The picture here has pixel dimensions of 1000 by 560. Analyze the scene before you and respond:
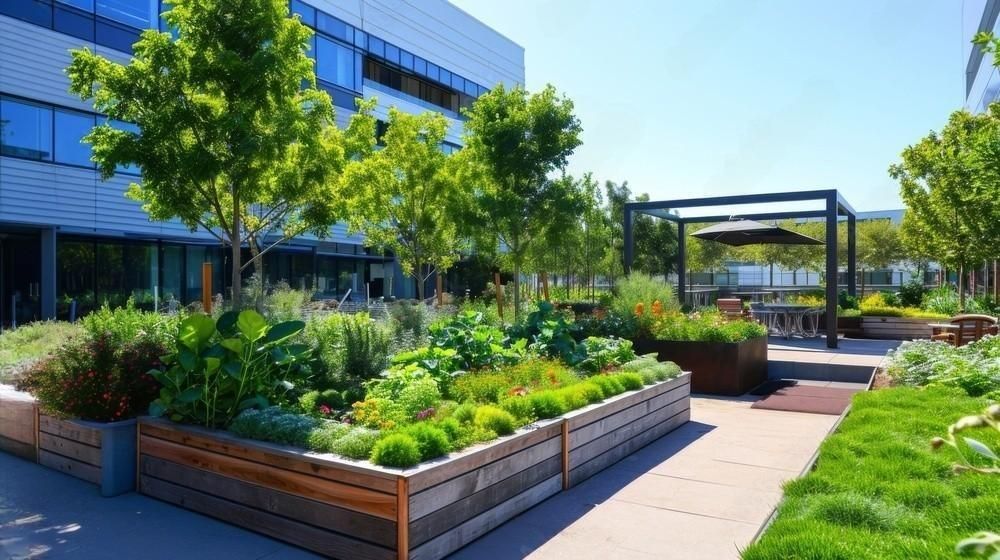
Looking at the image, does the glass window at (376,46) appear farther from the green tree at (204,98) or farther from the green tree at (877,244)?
the green tree at (877,244)

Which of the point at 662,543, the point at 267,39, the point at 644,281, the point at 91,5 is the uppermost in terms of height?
the point at 91,5

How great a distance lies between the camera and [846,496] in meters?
3.44

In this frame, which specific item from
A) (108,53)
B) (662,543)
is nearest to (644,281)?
(662,543)

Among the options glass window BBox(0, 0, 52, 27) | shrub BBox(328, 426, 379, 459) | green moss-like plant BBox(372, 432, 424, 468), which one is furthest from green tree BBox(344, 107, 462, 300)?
green moss-like plant BBox(372, 432, 424, 468)

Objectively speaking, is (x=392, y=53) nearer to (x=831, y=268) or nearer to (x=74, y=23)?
(x=74, y=23)

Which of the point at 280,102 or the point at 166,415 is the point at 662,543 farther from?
the point at 280,102

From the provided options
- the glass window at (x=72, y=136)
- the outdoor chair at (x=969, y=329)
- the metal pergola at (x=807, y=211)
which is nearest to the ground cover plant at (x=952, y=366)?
the outdoor chair at (x=969, y=329)

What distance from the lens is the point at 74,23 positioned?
1606cm

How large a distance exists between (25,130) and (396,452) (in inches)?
641

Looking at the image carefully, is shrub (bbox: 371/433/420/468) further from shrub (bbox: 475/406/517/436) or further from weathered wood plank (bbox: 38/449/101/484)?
weathered wood plank (bbox: 38/449/101/484)

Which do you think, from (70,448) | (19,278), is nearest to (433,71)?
(19,278)

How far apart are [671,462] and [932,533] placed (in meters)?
2.70

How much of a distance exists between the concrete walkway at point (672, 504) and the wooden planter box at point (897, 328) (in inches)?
362

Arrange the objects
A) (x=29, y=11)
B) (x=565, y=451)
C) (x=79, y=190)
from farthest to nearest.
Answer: (x=79, y=190) < (x=29, y=11) < (x=565, y=451)
